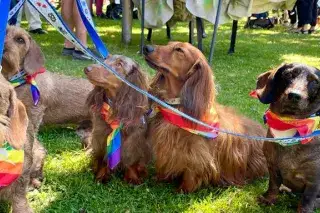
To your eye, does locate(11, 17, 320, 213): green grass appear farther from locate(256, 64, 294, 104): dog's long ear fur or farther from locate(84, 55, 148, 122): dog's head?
locate(256, 64, 294, 104): dog's long ear fur

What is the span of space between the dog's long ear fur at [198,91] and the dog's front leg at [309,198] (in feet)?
2.99

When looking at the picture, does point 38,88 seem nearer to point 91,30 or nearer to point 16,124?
point 91,30

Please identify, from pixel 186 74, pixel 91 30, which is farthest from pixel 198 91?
pixel 91 30

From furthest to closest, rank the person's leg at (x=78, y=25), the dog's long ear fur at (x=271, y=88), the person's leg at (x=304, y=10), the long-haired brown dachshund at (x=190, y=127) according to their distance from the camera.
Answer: the person's leg at (x=304, y=10)
the person's leg at (x=78, y=25)
the long-haired brown dachshund at (x=190, y=127)
the dog's long ear fur at (x=271, y=88)

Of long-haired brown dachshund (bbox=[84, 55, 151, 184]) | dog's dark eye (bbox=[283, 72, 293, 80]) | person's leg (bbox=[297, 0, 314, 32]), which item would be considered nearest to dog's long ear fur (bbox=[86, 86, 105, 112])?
long-haired brown dachshund (bbox=[84, 55, 151, 184])

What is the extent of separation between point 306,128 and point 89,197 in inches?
65.8

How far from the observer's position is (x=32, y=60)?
406 centimetres

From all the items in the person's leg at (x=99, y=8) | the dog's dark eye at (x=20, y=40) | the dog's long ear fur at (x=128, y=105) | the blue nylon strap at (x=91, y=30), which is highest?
the blue nylon strap at (x=91, y=30)

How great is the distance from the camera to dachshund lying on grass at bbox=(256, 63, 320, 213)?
2977 millimetres

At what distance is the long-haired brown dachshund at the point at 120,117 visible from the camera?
3535mm

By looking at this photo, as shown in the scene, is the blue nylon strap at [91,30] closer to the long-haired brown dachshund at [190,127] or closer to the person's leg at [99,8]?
the long-haired brown dachshund at [190,127]

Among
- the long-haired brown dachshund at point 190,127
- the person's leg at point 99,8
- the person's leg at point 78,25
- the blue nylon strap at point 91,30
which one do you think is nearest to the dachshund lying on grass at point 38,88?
the blue nylon strap at point 91,30

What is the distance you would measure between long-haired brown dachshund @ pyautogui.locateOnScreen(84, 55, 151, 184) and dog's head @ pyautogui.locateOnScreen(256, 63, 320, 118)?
0.97 metres

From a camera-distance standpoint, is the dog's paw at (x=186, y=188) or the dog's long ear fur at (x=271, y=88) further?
the dog's paw at (x=186, y=188)
